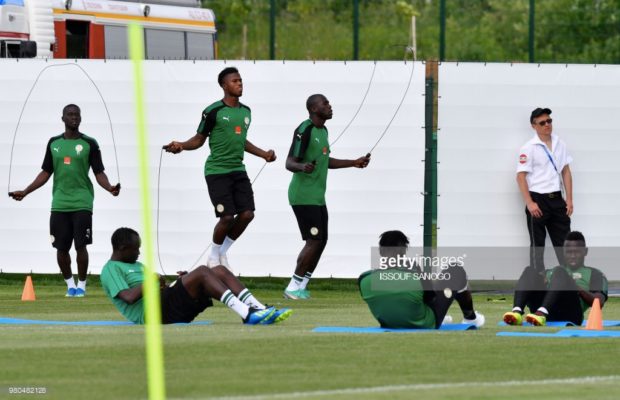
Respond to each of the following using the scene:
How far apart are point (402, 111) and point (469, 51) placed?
28.7m

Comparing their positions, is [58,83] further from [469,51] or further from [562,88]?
[469,51]

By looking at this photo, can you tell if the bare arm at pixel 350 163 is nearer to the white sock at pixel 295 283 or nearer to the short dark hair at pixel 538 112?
the white sock at pixel 295 283

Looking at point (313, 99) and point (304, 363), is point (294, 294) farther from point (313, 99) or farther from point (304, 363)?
point (304, 363)

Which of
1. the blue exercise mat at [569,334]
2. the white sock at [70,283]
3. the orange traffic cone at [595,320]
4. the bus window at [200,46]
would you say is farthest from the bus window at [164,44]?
the blue exercise mat at [569,334]

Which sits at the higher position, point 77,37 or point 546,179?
point 77,37

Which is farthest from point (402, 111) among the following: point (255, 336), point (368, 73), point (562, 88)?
point (255, 336)

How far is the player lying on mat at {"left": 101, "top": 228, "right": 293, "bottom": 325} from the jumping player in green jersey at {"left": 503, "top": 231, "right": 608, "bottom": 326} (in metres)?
2.17

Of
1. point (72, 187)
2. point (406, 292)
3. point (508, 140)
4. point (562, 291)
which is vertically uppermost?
point (508, 140)

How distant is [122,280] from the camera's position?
12781 mm

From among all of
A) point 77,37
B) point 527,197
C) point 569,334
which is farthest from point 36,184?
point 77,37

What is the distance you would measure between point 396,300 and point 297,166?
5131 millimetres

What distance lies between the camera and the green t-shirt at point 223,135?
1708 cm

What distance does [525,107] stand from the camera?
19.2 meters

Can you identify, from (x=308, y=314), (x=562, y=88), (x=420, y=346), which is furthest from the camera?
(x=562, y=88)
